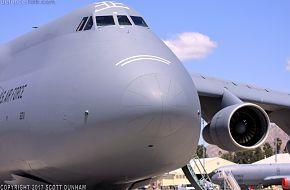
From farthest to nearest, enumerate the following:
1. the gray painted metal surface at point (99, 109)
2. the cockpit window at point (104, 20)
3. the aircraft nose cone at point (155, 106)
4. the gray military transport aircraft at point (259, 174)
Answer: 1. the gray military transport aircraft at point (259, 174)
2. the cockpit window at point (104, 20)
3. the gray painted metal surface at point (99, 109)
4. the aircraft nose cone at point (155, 106)

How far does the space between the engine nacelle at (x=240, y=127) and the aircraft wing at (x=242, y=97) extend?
1703 millimetres

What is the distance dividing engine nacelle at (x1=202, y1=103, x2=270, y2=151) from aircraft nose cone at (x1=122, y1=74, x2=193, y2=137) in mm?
2630

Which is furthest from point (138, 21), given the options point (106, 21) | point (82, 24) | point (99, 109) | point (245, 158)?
point (245, 158)

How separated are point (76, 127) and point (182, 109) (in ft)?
5.63

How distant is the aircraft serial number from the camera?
10531 millimetres

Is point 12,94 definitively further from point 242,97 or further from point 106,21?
point 242,97

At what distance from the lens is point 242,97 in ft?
46.3

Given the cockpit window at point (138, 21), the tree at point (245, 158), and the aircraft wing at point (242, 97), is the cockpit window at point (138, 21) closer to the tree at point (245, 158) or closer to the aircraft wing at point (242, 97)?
the aircraft wing at point (242, 97)

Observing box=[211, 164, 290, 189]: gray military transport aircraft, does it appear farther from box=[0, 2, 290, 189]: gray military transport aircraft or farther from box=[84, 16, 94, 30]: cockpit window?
box=[84, 16, 94, 30]: cockpit window

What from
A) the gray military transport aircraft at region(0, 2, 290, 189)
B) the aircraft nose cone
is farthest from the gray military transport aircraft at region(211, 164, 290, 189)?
the aircraft nose cone

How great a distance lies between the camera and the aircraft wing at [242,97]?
43.8 ft

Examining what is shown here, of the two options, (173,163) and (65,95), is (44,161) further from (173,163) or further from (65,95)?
(173,163)

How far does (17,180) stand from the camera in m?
10.9

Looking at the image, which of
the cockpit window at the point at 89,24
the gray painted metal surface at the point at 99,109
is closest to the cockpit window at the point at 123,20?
the gray painted metal surface at the point at 99,109
